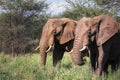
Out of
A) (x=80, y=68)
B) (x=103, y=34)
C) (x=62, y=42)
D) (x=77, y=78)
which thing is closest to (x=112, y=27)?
(x=103, y=34)

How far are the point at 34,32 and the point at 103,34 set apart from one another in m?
23.0

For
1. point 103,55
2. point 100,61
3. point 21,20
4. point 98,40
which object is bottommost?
point 21,20

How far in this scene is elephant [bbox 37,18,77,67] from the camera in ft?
41.8

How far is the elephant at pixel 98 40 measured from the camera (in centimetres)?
962

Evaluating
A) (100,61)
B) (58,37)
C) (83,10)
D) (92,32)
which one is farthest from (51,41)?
(83,10)

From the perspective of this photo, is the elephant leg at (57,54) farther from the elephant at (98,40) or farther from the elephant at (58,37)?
the elephant at (98,40)

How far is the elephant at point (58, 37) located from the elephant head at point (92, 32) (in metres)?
2.90

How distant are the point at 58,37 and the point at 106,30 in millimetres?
3284

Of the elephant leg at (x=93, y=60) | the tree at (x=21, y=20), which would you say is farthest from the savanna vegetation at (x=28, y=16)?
the elephant leg at (x=93, y=60)

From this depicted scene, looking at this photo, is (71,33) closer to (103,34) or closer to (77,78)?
(103,34)

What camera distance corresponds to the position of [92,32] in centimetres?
970

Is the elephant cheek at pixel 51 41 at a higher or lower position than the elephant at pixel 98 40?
lower

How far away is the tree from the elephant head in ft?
65.0

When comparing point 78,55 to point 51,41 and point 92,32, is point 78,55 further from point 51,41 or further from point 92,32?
point 51,41
